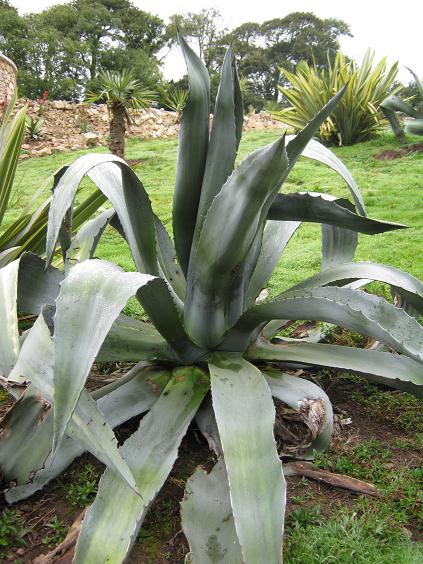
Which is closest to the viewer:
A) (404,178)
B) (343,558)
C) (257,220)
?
(343,558)

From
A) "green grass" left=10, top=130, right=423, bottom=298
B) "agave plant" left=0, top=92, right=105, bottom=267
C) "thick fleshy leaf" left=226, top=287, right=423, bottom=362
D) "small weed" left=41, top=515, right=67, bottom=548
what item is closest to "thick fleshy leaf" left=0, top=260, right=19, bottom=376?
"small weed" left=41, top=515, right=67, bottom=548

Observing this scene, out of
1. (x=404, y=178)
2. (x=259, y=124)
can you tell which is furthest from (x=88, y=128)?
(x=404, y=178)

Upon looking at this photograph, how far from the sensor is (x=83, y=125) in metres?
14.5

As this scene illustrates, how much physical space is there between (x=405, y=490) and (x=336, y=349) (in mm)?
447

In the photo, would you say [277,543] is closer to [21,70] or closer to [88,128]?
[88,128]

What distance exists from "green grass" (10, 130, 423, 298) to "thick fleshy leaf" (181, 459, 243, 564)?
197 centimetres

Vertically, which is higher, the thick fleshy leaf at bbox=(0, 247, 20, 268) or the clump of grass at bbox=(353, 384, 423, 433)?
the thick fleshy leaf at bbox=(0, 247, 20, 268)

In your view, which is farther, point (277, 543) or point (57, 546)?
point (57, 546)

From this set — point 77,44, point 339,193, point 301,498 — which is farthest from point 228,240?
point 77,44

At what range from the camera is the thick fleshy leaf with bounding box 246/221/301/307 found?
198 cm

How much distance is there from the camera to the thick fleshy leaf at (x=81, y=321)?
966 millimetres

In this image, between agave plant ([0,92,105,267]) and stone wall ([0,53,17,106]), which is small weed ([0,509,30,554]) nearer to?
agave plant ([0,92,105,267])

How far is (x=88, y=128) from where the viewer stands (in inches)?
574

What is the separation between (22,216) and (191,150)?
121 cm
